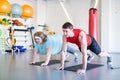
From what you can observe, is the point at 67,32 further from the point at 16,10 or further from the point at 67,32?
the point at 16,10

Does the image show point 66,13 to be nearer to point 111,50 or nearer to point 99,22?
point 99,22

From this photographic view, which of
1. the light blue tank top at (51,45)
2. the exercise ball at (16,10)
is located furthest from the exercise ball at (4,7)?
the light blue tank top at (51,45)

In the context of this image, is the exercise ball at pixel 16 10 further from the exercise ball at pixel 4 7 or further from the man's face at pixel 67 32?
the man's face at pixel 67 32

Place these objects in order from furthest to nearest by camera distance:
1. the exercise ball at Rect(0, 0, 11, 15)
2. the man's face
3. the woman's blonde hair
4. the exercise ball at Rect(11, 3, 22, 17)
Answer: the exercise ball at Rect(11, 3, 22, 17) → the exercise ball at Rect(0, 0, 11, 15) → the woman's blonde hair → the man's face

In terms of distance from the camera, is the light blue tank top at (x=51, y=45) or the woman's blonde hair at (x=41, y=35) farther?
the light blue tank top at (x=51, y=45)

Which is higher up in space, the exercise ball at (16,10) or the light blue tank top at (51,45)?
the exercise ball at (16,10)

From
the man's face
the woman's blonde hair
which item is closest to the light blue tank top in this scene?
the woman's blonde hair

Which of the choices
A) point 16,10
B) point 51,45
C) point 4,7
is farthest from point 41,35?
point 16,10

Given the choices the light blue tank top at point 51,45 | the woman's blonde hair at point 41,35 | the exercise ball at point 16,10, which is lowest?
the light blue tank top at point 51,45

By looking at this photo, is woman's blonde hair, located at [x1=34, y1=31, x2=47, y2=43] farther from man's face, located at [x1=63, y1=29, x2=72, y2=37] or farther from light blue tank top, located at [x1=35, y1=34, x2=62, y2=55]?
man's face, located at [x1=63, y1=29, x2=72, y2=37]

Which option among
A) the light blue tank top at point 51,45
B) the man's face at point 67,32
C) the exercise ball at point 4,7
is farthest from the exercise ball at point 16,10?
the man's face at point 67,32

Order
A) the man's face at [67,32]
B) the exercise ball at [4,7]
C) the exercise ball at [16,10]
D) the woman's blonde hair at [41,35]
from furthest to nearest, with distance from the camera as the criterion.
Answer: the exercise ball at [16,10] → the exercise ball at [4,7] → the woman's blonde hair at [41,35] → the man's face at [67,32]

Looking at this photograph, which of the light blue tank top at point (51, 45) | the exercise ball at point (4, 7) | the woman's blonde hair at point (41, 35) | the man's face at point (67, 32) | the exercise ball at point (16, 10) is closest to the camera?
the man's face at point (67, 32)

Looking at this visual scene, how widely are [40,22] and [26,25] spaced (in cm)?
72
